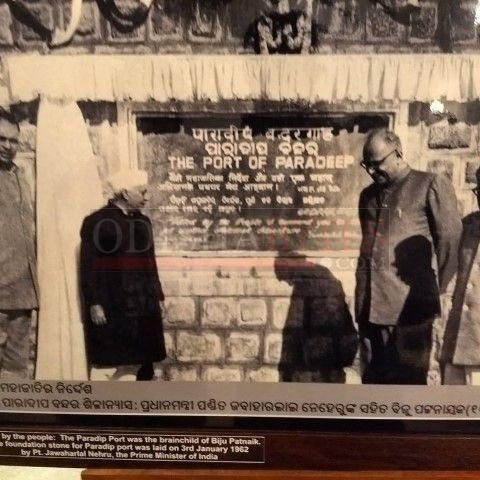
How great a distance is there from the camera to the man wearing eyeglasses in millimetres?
844

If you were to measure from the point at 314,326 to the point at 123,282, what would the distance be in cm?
32

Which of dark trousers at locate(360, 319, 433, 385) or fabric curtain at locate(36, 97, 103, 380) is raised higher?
fabric curtain at locate(36, 97, 103, 380)

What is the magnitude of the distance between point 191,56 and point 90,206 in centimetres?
28

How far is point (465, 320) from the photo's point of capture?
2.81 feet

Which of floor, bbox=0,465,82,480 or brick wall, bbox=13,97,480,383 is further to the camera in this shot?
floor, bbox=0,465,82,480

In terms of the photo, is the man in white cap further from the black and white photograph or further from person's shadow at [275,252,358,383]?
person's shadow at [275,252,358,383]

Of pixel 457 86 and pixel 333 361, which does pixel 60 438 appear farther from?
pixel 457 86

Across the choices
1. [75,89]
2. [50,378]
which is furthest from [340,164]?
[50,378]

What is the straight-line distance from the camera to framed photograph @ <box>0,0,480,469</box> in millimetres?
817

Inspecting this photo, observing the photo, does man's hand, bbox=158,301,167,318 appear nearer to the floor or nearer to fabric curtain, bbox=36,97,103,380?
fabric curtain, bbox=36,97,103,380

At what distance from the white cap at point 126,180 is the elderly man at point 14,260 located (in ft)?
0.46
